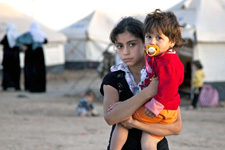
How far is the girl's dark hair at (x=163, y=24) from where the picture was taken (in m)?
2.28

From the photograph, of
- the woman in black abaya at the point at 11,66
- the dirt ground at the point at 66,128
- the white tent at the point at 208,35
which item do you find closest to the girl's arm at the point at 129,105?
the dirt ground at the point at 66,128

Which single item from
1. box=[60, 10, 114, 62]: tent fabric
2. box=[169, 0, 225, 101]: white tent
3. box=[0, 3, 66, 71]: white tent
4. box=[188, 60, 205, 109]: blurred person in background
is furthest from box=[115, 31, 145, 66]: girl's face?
box=[60, 10, 114, 62]: tent fabric

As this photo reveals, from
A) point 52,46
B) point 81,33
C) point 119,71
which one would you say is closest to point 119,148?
point 119,71

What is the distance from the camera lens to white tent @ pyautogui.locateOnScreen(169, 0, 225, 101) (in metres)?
10.5

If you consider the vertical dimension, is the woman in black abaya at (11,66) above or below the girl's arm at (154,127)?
below

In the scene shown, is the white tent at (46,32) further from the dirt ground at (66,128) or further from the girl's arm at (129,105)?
the girl's arm at (129,105)

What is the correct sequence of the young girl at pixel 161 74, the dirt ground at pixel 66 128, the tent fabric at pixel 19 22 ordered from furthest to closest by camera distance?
1. the tent fabric at pixel 19 22
2. the dirt ground at pixel 66 128
3. the young girl at pixel 161 74

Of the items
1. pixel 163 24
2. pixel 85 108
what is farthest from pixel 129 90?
pixel 85 108

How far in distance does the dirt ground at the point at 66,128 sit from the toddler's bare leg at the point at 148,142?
10.2 feet

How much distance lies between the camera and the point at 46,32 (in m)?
17.8

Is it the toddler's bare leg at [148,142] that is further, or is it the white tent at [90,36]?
the white tent at [90,36]

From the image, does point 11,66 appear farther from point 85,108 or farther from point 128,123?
point 128,123

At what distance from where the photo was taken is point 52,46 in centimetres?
1836

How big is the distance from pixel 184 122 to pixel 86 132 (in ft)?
6.57
